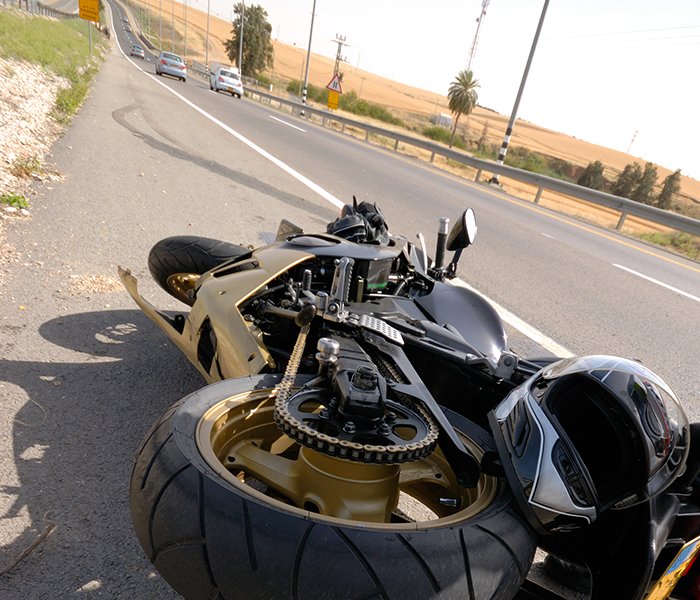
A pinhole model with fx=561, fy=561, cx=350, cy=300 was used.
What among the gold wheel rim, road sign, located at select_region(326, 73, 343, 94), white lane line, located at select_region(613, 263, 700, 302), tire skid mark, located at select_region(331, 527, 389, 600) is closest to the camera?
tire skid mark, located at select_region(331, 527, 389, 600)

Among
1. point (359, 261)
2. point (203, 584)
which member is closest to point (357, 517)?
point (203, 584)

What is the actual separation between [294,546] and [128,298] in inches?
124

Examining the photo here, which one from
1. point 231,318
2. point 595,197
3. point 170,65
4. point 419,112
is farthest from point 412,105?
point 231,318

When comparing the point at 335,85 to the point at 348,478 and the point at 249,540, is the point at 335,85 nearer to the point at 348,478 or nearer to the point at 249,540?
the point at 348,478

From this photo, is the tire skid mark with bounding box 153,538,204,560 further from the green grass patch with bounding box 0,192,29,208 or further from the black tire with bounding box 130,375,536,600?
the green grass patch with bounding box 0,192,29,208

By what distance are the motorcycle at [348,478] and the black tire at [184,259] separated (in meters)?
1.02

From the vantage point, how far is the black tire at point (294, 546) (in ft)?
4.27

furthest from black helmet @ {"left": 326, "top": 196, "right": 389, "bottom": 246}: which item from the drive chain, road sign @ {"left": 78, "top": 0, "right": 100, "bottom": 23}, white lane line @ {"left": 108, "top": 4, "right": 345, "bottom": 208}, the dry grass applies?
the dry grass

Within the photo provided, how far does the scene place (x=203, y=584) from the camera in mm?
1374

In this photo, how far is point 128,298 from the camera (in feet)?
13.3

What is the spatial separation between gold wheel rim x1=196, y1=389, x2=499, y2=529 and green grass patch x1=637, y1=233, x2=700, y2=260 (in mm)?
13484

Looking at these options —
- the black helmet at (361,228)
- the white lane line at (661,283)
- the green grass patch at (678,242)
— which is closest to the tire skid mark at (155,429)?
the black helmet at (361,228)

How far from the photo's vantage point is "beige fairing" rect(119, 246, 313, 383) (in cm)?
235

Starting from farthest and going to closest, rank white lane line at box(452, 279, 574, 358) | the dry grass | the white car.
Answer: the dry grass
the white car
white lane line at box(452, 279, 574, 358)
